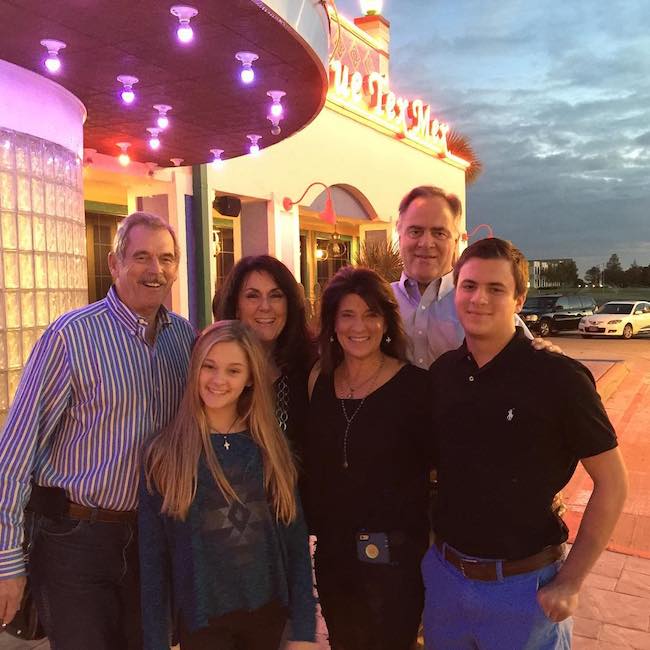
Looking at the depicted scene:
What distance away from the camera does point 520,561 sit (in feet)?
6.68

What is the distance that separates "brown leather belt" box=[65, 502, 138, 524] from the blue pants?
3.81 ft

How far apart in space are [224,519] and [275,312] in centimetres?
98

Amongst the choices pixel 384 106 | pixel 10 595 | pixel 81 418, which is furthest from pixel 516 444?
pixel 384 106

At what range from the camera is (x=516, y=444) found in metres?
2.01

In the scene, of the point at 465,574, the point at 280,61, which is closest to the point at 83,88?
the point at 280,61

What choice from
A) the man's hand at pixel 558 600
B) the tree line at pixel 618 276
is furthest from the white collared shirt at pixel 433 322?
the tree line at pixel 618 276

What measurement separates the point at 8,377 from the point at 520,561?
4.38 m

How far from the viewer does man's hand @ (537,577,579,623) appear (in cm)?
195

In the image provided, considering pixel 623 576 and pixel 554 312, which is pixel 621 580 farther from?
pixel 554 312

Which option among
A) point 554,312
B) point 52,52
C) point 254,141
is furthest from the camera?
point 554,312

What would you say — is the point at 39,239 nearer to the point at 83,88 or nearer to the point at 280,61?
the point at 83,88

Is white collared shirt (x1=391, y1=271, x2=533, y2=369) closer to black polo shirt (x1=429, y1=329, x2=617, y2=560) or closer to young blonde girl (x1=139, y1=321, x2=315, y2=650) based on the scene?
black polo shirt (x1=429, y1=329, x2=617, y2=560)

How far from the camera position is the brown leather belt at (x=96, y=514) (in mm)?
2250

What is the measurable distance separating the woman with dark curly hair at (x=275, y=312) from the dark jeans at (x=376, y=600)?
2.50 feet
